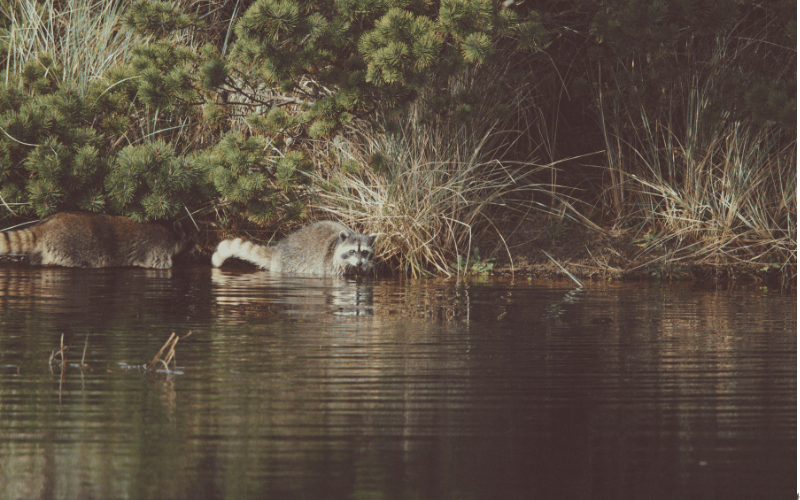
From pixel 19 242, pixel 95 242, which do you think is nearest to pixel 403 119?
pixel 95 242

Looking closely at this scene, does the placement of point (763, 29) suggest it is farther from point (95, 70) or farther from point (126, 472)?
point (126, 472)

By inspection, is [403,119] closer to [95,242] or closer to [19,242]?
[95,242]

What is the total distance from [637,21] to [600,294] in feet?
7.87

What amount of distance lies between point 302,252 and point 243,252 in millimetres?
697

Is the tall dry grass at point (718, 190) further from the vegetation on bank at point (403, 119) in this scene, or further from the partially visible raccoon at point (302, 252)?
the partially visible raccoon at point (302, 252)

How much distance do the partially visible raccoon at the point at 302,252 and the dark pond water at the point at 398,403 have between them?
354 centimetres

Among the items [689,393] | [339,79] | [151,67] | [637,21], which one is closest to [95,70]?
[151,67]

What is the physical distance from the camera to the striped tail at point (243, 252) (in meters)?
10.9

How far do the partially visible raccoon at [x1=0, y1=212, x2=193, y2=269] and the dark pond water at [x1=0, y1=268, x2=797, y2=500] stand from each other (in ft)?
12.3

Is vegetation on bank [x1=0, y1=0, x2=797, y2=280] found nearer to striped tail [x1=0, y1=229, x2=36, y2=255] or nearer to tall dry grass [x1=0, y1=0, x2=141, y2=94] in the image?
tall dry grass [x1=0, y1=0, x2=141, y2=94]

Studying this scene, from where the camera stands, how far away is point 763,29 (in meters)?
11.9

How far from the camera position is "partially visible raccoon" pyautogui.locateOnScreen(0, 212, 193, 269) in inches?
418

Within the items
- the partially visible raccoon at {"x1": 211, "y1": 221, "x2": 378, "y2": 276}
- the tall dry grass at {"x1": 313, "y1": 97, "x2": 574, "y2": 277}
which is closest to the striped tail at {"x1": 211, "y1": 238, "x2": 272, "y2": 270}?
the partially visible raccoon at {"x1": 211, "y1": 221, "x2": 378, "y2": 276}

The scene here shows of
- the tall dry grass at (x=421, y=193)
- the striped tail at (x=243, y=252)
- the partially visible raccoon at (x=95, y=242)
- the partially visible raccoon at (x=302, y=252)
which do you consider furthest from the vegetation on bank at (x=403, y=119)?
the striped tail at (x=243, y=252)
